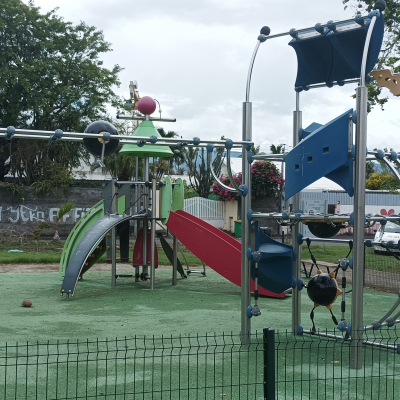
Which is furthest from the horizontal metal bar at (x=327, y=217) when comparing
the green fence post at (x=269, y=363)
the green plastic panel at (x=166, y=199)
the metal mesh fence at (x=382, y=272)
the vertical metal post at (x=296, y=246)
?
the metal mesh fence at (x=382, y=272)

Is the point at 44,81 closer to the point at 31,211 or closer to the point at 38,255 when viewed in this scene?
the point at 31,211

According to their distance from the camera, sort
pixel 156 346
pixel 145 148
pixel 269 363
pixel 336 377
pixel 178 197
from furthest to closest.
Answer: pixel 178 197 < pixel 145 148 < pixel 156 346 < pixel 336 377 < pixel 269 363

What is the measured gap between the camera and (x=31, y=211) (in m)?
22.3

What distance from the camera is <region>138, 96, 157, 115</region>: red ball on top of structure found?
11188 millimetres

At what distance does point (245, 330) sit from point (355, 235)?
5.50 ft

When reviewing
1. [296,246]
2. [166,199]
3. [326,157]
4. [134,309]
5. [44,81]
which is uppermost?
[44,81]

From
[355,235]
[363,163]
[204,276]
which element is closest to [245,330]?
[355,235]

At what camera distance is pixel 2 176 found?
26422 mm

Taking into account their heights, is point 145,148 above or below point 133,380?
above

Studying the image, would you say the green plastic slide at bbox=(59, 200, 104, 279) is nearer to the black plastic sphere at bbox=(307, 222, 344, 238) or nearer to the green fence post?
the black plastic sphere at bbox=(307, 222, 344, 238)

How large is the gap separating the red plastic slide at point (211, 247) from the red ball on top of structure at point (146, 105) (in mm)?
2172

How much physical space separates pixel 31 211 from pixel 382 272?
46.9 ft

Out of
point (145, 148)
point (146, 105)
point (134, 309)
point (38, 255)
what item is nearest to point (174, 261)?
point (145, 148)

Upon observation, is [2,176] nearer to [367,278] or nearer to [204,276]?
[204,276]
